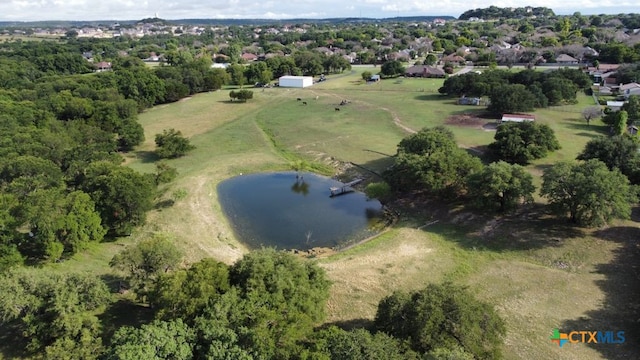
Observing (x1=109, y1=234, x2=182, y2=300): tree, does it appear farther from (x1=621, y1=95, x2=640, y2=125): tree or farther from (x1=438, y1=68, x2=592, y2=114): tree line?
(x1=621, y1=95, x2=640, y2=125): tree

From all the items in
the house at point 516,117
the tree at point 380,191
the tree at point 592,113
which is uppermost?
the tree at point 592,113

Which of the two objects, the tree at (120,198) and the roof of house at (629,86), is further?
the roof of house at (629,86)

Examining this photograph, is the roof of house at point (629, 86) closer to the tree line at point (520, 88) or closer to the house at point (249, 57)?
the tree line at point (520, 88)

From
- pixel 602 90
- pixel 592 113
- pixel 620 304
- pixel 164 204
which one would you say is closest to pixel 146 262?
pixel 164 204

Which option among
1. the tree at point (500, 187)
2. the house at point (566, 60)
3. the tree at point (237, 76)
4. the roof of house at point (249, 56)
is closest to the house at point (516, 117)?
the tree at point (500, 187)

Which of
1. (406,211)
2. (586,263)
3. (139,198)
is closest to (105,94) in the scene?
(139,198)

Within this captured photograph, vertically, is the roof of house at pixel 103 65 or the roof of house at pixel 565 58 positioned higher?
the roof of house at pixel 565 58

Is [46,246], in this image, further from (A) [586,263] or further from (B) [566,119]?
(B) [566,119]

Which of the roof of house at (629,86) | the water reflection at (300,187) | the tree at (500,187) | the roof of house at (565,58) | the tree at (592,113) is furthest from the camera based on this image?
the roof of house at (565,58)
